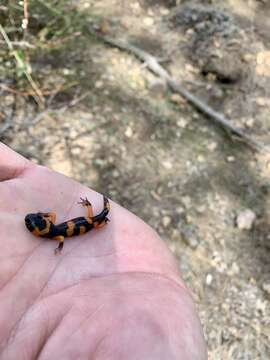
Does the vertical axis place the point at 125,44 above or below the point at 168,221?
above

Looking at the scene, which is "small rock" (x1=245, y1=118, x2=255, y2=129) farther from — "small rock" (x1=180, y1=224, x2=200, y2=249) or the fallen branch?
"small rock" (x1=180, y1=224, x2=200, y2=249)

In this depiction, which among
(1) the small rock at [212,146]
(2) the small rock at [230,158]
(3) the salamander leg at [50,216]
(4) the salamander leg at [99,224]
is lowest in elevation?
(2) the small rock at [230,158]

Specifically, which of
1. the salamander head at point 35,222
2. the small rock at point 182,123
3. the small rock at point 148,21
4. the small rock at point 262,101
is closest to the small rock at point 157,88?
the small rock at point 182,123

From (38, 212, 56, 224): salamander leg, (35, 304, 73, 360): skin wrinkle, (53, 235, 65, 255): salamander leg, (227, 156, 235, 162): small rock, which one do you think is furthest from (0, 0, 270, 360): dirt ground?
(35, 304, 73, 360): skin wrinkle

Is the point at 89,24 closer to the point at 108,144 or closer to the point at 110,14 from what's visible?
the point at 110,14

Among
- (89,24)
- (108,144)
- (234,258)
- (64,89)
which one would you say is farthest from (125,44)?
(234,258)

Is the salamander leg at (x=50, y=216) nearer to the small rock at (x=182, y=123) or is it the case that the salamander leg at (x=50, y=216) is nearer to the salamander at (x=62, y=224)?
the salamander at (x=62, y=224)
